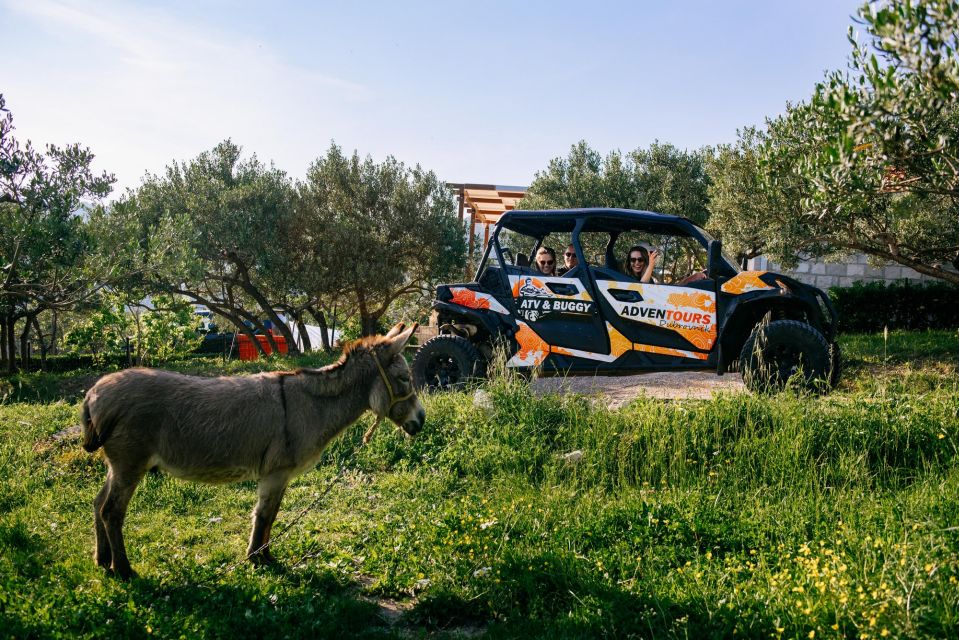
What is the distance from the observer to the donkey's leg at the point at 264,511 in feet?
15.5

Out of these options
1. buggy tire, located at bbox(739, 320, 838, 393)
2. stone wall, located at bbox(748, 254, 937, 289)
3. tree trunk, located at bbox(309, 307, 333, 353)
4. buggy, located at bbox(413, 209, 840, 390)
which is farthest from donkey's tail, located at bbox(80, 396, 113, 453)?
stone wall, located at bbox(748, 254, 937, 289)

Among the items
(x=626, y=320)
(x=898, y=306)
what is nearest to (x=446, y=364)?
(x=626, y=320)

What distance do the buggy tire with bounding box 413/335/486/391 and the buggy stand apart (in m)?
0.01

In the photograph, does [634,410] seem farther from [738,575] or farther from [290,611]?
[290,611]

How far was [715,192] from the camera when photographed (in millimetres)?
14852

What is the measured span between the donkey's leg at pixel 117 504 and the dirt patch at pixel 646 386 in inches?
177

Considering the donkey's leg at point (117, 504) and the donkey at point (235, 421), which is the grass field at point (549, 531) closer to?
the donkey's leg at point (117, 504)

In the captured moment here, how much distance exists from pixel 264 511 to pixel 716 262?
5834 mm

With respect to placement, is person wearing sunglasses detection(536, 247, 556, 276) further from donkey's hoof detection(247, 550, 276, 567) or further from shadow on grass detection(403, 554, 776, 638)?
donkey's hoof detection(247, 550, 276, 567)

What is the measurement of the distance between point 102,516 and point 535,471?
3.60m

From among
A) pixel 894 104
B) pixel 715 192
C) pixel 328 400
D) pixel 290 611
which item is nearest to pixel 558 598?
pixel 290 611

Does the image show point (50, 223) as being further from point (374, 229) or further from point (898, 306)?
point (898, 306)

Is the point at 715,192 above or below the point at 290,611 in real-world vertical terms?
above

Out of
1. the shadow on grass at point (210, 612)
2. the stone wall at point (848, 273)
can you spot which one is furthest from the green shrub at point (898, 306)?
the shadow on grass at point (210, 612)
